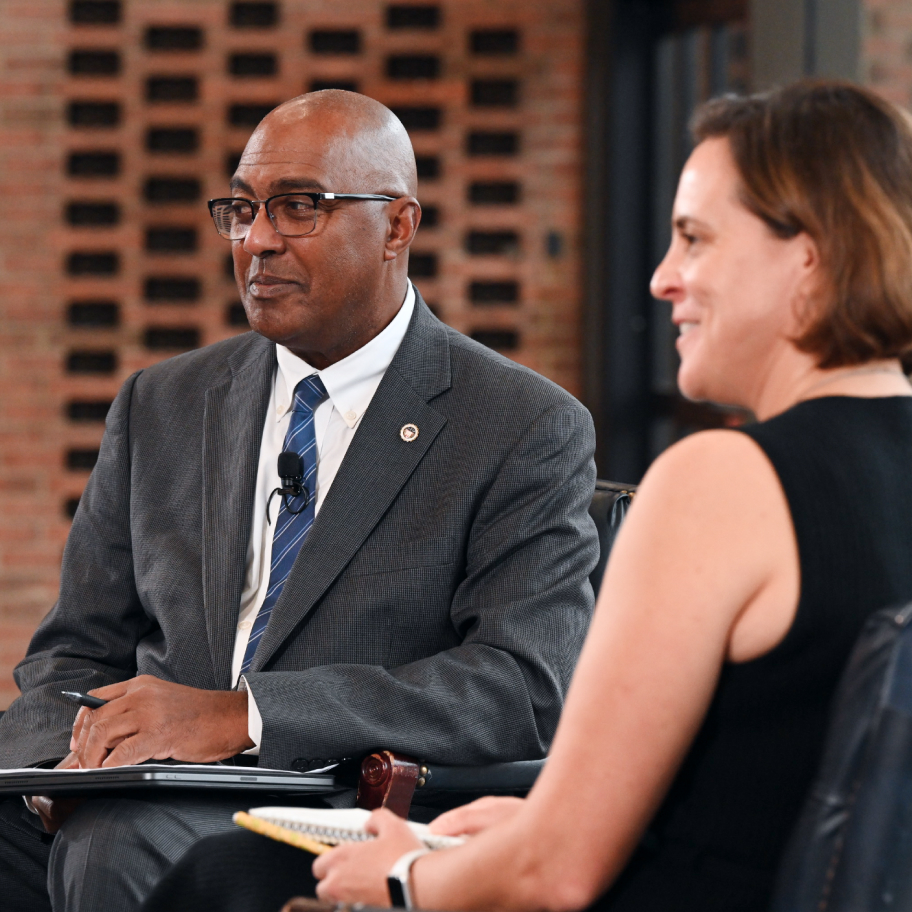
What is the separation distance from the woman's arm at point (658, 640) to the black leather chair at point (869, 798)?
80 mm

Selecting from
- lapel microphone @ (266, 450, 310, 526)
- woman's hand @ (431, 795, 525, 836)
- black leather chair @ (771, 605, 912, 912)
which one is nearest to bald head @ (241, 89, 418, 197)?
lapel microphone @ (266, 450, 310, 526)

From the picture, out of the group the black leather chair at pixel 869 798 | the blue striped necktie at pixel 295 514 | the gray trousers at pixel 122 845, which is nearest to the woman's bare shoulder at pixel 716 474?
the black leather chair at pixel 869 798

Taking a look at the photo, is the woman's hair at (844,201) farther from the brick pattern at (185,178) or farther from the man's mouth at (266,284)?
the brick pattern at (185,178)

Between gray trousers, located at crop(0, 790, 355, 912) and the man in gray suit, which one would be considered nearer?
gray trousers, located at crop(0, 790, 355, 912)

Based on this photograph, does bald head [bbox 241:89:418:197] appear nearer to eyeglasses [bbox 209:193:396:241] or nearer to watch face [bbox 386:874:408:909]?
eyeglasses [bbox 209:193:396:241]

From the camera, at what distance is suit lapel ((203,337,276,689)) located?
1905 mm

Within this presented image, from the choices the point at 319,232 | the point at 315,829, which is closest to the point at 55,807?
the point at 315,829

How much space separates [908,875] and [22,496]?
428 centimetres

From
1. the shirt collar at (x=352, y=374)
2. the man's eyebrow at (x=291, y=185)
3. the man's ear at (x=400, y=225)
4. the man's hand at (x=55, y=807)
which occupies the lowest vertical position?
the man's hand at (x=55, y=807)

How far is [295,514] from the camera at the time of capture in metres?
1.97

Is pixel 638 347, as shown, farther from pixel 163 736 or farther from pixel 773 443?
pixel 773 443

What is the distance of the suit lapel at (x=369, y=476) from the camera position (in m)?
1.84

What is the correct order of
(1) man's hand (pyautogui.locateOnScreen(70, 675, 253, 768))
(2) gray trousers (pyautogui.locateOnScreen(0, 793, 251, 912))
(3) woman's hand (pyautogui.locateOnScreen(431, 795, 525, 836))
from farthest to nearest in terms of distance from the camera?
(1) man's hand (pyautogui.locateOnScreen(70, 675, 253, 768)) → (2) gray trousers (pyautogui.locateOnScreen(0, 793, 251, 912)) → (3) woman's hand (pyautogui.locateOnScreen(431, 795, 525, 836))

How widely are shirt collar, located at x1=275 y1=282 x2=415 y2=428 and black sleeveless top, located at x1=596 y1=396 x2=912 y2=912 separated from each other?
1.08m
